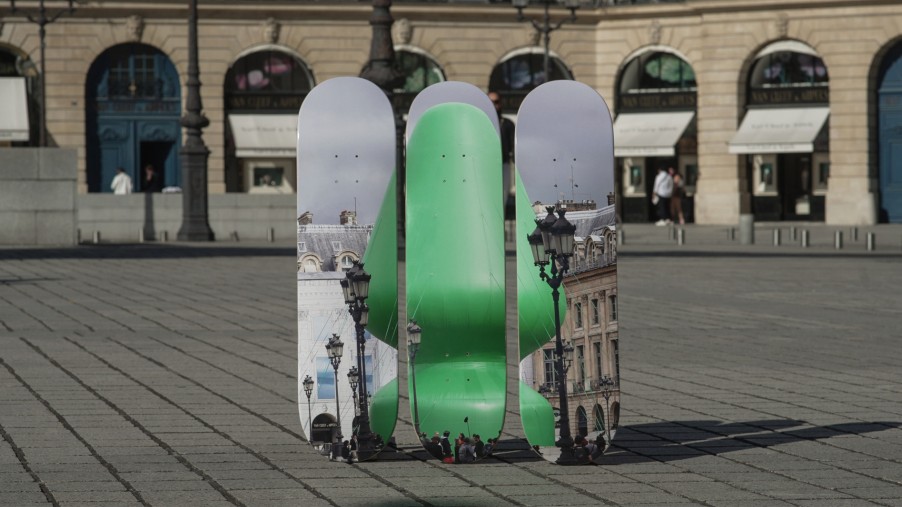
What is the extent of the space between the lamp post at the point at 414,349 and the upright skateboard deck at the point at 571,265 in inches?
15.8

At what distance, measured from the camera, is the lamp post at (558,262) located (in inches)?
274

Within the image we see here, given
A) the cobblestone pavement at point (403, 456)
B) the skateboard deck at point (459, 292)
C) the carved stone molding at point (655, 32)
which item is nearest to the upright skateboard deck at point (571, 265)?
the skateboard deck at point (459, 292)

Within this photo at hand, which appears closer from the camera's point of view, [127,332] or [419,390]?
[419,390]

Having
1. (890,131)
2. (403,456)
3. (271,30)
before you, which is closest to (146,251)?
(271,30)

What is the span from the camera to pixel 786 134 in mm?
46125

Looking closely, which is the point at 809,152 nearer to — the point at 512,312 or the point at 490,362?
the point at 512,312

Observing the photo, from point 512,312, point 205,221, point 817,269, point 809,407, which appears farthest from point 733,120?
point 809,407

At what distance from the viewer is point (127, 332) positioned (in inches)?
513

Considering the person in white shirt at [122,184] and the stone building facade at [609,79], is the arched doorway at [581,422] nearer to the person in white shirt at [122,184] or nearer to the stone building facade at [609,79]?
the person in white shirt at [122,184]

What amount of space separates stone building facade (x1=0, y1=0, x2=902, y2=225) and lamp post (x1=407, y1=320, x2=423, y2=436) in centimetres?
3936

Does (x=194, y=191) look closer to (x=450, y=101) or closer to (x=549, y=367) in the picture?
(x=450, y=101)

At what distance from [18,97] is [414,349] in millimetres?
40201

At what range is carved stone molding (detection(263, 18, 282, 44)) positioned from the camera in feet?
155

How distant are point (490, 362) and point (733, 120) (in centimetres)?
4105
